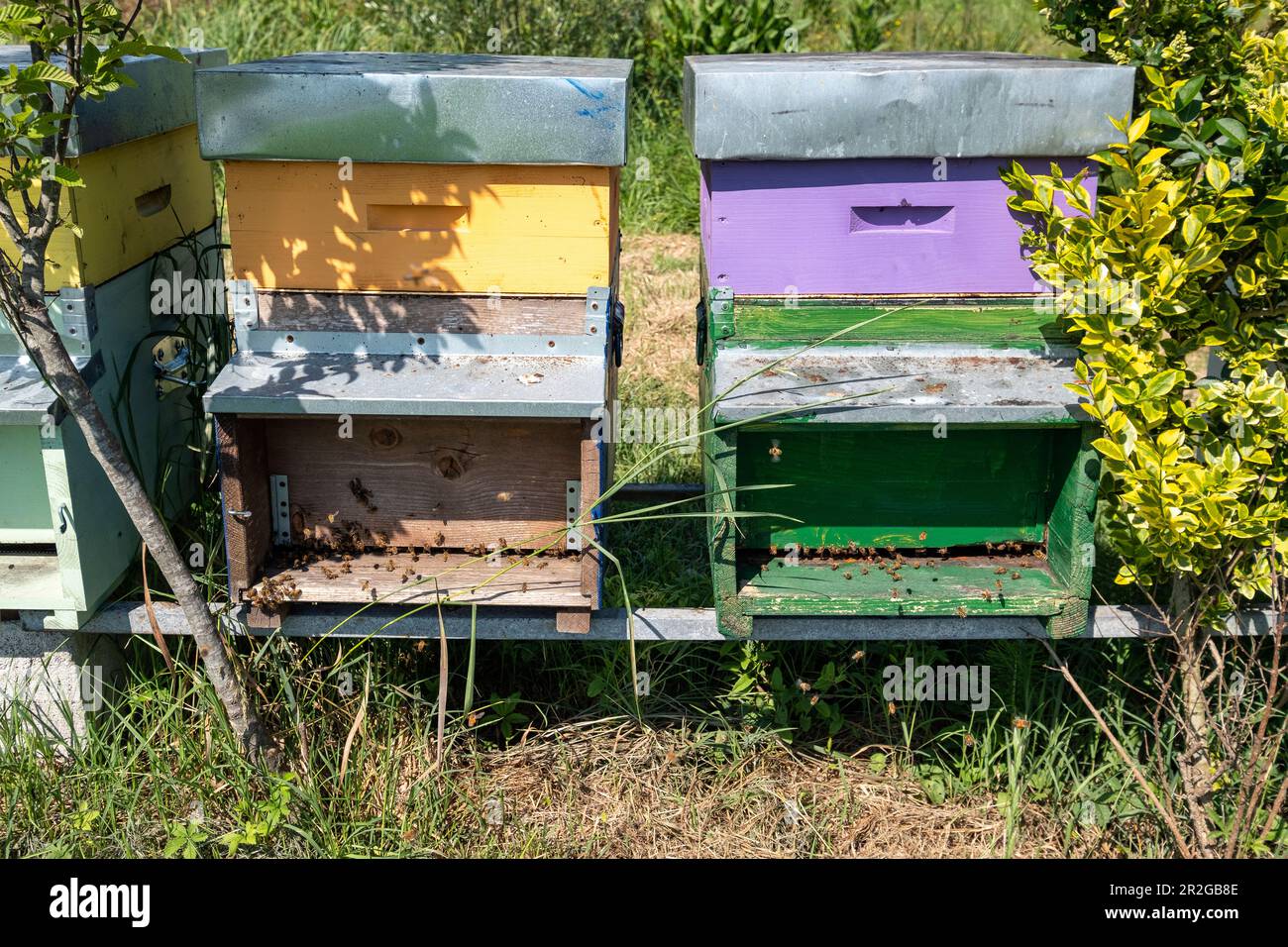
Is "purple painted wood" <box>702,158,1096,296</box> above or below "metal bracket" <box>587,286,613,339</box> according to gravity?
above

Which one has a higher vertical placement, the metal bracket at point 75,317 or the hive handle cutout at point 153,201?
the hive handle cutout at point 153,201

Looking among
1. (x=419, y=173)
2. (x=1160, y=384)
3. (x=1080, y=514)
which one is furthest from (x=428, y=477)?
(x=1160, y=384)

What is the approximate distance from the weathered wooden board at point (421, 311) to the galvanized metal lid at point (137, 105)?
0.53m

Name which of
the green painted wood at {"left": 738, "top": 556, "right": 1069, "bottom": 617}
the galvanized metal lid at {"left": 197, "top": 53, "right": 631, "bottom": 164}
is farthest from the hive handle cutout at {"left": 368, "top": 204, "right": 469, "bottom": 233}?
the green painted wood at {"left": 738, "top": 556, "right": 1069, "bottom": 617}

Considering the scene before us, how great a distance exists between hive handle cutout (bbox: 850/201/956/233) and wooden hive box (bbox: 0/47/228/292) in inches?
67.3

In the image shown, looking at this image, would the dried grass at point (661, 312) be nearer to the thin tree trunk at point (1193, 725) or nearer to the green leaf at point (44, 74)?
the thin tree trunk at point (1193, 725)

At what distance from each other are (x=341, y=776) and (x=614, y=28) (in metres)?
6.21

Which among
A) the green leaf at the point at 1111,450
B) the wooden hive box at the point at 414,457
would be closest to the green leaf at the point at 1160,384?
the green leaf at the point at 1111,450

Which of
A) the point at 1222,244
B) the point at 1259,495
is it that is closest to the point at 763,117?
the point at 1222,244

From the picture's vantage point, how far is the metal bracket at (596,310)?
2.98 meters

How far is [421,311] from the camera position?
3027 mm

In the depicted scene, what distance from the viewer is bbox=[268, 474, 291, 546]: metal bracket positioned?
317 cm

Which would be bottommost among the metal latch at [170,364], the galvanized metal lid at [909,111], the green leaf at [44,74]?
the metal latch at [170,364]

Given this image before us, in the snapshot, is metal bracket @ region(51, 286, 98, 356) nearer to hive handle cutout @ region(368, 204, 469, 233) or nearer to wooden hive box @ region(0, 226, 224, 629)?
wooden hive box @ region(0, 226, 224, 629)
